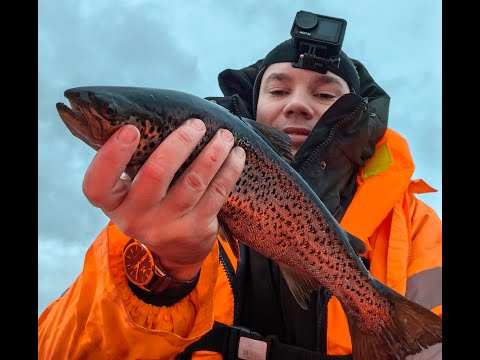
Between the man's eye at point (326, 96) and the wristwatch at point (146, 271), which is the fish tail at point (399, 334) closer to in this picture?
the wristwatch at point (146, 271)

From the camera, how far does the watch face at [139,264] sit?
99.0 inches

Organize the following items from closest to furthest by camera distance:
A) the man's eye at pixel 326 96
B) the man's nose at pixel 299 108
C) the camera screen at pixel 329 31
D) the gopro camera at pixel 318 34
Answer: the man's nose at pixel 299 108 → the man's eye at pixel 326 96 → the gopro camera at pixel 318 34 → the camera screen at pixel 329 31

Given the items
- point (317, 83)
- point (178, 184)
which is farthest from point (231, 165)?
point (317, 83)

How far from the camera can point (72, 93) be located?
1938 millimetres

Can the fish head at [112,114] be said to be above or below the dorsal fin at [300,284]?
above

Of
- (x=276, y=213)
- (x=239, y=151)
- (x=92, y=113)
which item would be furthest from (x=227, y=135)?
(x=92, y=113)

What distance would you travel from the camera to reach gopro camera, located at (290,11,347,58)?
4653 millimetres

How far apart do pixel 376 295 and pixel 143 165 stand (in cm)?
148

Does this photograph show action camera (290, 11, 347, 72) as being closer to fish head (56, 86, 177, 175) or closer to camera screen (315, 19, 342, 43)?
camera screen (315, 19, 342, 43)

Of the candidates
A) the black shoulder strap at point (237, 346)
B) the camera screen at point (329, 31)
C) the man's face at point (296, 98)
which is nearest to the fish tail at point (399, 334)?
the black shoulder strap at point (237, 346)

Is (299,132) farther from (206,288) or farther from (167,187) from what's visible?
(167,187)

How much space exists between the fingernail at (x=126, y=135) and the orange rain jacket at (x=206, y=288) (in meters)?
0.90

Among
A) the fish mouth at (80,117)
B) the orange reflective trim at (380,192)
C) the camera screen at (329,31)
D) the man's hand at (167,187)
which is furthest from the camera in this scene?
the camera screen at (329,31)
